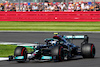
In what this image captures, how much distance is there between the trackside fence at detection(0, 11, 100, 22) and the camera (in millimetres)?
29984

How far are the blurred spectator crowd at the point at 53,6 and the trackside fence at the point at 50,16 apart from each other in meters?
1.44

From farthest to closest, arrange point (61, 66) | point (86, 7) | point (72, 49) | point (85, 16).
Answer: point (86, 7)
point (85, 16)
point (72, 49)
point (61, 66)

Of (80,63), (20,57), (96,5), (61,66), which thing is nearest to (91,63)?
(80,63)

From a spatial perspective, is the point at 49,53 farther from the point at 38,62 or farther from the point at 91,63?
the point at 91,63

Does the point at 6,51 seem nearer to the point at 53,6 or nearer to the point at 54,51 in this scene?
the point at 54,51

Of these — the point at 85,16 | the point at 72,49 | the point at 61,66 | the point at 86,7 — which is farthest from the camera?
the point at 86,7

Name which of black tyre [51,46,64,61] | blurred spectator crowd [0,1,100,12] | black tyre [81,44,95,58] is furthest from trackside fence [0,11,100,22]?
black tyre [51,46,64,61]

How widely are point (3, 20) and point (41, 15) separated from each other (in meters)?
3.49

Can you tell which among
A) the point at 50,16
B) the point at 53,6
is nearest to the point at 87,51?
the point at 50,16

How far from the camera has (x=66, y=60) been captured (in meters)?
10.8

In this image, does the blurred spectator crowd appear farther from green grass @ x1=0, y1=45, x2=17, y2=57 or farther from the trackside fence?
green grass @ x1=0, y1=45, x2=17, y2=57

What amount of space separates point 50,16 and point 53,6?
2.62 metres

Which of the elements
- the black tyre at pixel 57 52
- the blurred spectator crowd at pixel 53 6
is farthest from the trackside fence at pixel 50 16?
the black tyre at pixel 57 52

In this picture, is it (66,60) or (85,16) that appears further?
(85,16)
